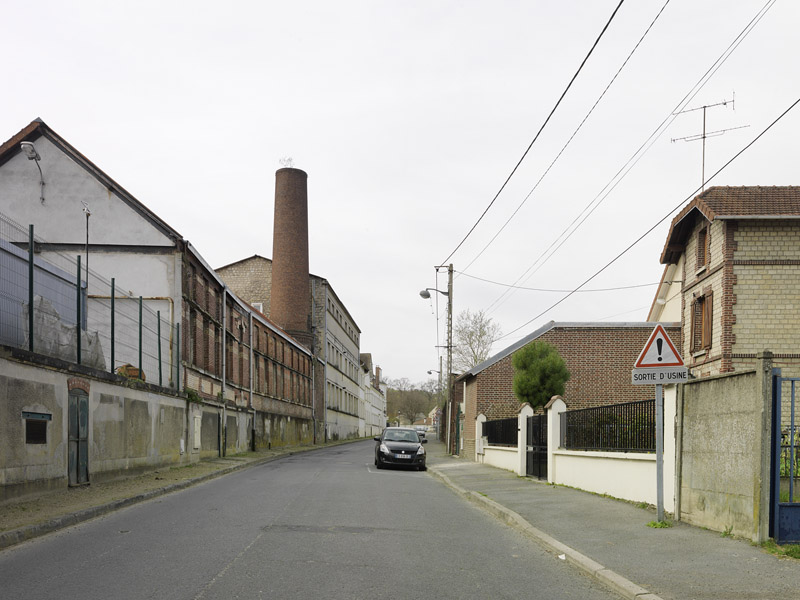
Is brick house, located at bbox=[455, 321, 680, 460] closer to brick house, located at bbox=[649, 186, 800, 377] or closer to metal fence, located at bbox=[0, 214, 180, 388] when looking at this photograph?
brick house, located at bbox=[649, 186, 800, 377]

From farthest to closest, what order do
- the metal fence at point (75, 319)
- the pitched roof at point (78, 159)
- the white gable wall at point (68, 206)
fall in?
1. the white gable wall at point (68, 206)
2. the pitched roof at point (78, 159)
3. the metal fence at point (75, 319)

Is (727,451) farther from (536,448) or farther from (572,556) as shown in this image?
(536,448)

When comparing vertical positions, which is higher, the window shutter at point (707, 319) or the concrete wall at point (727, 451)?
the window shutter at point (707, 319)

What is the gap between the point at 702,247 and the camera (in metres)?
21.8

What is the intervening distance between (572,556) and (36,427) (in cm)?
931

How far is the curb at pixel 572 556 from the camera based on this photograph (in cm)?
612

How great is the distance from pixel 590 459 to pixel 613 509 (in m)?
3.00

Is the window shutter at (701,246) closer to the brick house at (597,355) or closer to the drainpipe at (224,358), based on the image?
the brick house at (597,355)

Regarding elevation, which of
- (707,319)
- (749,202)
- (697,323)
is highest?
(749,202)

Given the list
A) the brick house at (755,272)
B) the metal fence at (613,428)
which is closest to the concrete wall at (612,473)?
the metal fence at (613,428)

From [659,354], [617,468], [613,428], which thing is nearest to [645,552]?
[659,354]

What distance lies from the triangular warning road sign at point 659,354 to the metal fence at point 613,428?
7.09ft

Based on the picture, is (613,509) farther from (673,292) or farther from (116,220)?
(116,220)

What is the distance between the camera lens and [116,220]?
25.5 metres
